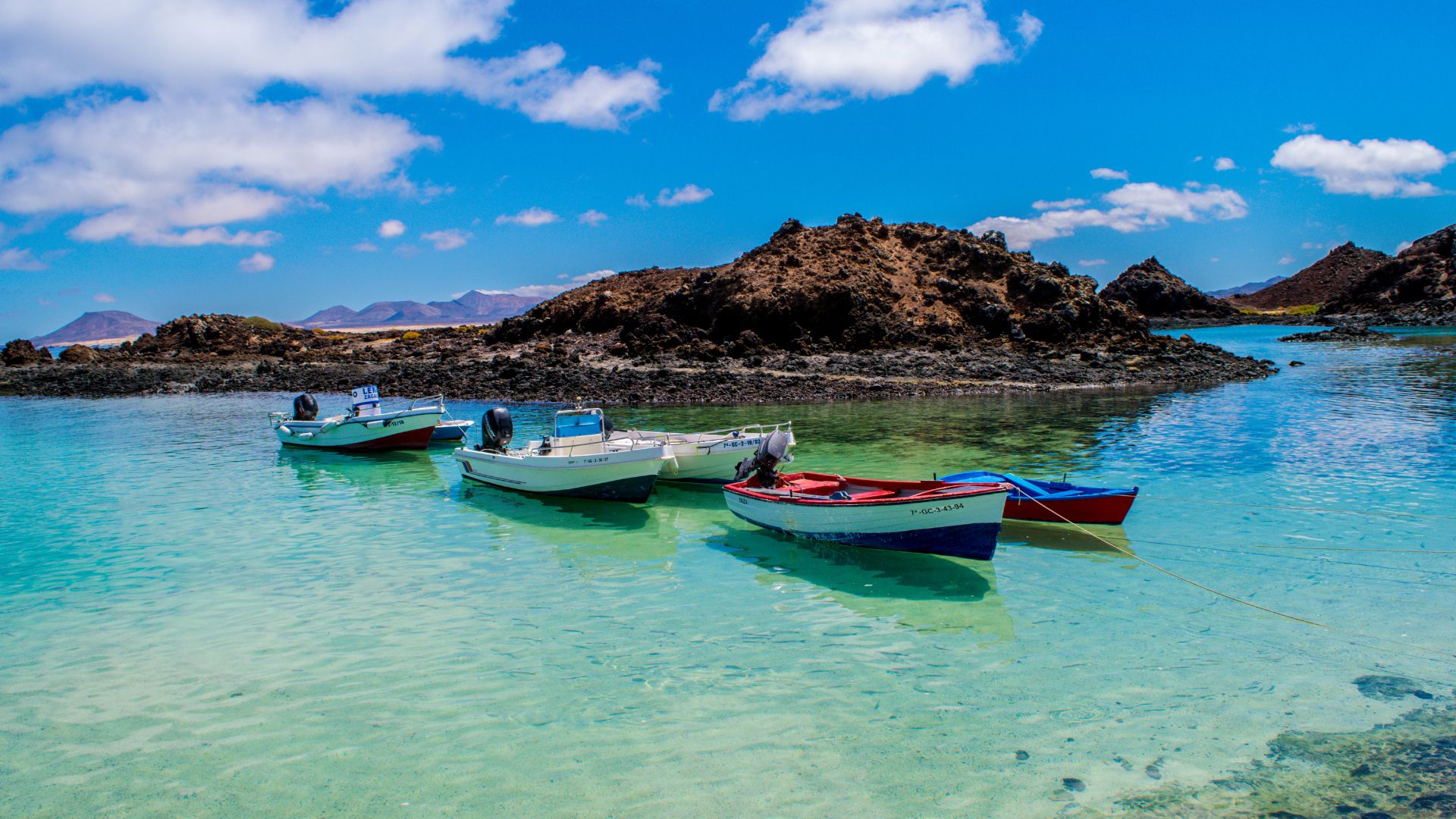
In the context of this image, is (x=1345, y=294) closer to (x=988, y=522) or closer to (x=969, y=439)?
(x=969, y=439)

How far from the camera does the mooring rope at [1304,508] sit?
14.4m

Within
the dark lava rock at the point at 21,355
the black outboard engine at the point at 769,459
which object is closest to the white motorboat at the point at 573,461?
the black outboard engine at the point at 769,459

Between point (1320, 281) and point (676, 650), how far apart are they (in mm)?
211483

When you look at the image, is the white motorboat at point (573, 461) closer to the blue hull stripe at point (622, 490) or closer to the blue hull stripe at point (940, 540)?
the blue hull stripe at point (622, 490)

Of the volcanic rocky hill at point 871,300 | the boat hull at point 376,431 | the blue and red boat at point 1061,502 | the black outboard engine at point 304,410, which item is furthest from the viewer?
the volcanic rocky hill at point 871,300

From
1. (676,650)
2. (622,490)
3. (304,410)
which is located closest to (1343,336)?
(622,490)

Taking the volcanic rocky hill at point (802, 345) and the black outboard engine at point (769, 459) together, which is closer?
the black outboard engine at point (769, 459)

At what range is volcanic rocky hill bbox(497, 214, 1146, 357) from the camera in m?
47.6

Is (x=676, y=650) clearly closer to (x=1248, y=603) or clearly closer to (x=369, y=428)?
(x=1248, y=603)

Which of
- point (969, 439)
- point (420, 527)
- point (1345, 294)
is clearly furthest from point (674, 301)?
point (1345, 294)

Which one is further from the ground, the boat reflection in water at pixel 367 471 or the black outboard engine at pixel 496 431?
the black outboard engine at pixel 496 431

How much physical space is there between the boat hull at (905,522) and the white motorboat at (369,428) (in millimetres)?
15885

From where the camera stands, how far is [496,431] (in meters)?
19.8

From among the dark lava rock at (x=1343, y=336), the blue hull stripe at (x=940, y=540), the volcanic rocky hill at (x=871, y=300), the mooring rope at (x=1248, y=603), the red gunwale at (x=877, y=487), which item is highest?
the volcanic rocky hill at (x=871, y=300)
